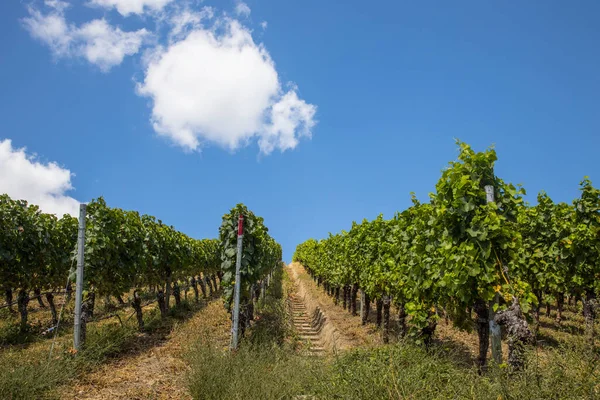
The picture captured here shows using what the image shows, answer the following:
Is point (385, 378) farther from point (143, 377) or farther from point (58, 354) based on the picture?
point (58, 354)

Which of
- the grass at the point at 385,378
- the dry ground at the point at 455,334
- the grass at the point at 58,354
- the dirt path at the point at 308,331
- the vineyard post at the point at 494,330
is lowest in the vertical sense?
the dirt path at the point at 308,331

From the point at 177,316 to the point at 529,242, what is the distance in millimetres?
15120

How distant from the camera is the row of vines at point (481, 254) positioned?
280 inches

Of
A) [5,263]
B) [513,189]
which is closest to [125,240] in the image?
[5,263]

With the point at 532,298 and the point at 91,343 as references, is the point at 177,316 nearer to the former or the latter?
the point at 91,343

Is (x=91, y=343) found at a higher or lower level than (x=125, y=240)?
lower

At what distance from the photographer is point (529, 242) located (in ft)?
55.0

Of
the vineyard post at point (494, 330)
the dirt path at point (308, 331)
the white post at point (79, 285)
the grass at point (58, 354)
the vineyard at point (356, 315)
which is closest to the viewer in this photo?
the vineyard at point (356, 315)

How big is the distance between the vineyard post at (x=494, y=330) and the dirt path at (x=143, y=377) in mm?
5644

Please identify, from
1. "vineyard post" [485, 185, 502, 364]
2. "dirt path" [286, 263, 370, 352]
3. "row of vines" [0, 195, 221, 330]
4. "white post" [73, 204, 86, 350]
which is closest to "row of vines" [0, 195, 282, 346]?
"row of vines" [0, 195, 221, 330]

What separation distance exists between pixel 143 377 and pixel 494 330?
7420mm

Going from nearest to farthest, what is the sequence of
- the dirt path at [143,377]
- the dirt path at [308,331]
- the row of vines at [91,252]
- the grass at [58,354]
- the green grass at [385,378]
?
the green grass at [385,378]
the grass at [58,354]
the dirt path at [143,377]
the row of vines at [91,252]
the dirt path at [308,331]

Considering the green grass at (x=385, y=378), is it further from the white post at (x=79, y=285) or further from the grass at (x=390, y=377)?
the white post at (x=79, y=285)

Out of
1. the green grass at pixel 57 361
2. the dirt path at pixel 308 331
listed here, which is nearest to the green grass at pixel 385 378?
the green grass at pixel 57 361
